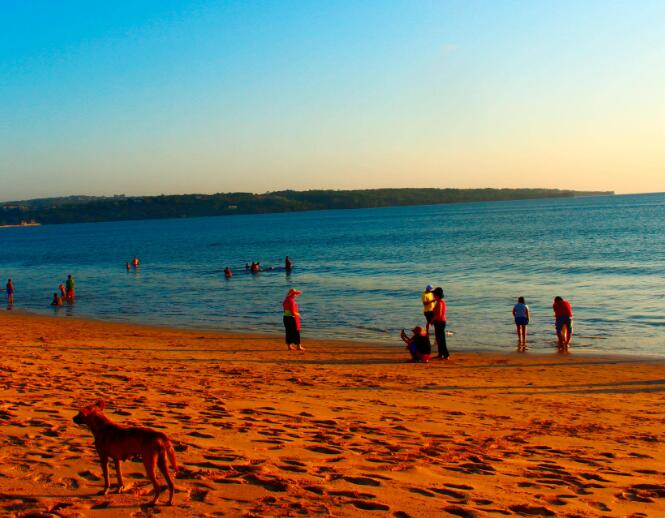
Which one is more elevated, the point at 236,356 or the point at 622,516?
the point at 622,516

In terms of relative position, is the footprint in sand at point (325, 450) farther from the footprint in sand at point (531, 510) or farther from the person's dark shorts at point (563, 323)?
the person's dark shorts at point (563, 323)

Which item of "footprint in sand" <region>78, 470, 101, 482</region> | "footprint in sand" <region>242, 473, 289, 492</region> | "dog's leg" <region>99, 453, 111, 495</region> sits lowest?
"footprint in sand" <region>242, 473, 289, 492</region>

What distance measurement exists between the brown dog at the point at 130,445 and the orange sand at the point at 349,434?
251 mm

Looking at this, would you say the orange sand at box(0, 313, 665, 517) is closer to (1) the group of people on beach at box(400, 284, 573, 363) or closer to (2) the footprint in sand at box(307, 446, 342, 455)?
(2) the footprint in sand at box(307, 446, 342, 455)

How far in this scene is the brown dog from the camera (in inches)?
188

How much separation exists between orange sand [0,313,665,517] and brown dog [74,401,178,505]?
0.25 meters

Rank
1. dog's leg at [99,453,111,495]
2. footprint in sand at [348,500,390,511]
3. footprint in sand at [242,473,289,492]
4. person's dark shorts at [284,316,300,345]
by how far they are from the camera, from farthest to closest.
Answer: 1. person's dark shorts at [284,316,300,345]
2. footprint in sand at [242,473,289,492]
3. dog's leg at [99,453,111,495]
4. footprint in sand at [348,500,390,511]

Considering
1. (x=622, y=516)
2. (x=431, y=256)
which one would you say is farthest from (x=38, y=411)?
(x=431, y=256)

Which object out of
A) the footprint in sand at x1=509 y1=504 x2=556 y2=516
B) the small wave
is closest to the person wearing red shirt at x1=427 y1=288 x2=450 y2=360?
the small wave

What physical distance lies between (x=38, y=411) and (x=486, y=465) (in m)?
5.41

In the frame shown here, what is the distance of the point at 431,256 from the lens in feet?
174

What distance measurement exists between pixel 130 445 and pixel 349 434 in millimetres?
3169

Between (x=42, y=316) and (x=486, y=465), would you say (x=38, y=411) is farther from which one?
(x=42, y=316)

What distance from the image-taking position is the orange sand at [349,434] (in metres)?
5.09
